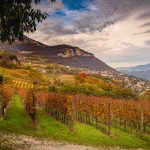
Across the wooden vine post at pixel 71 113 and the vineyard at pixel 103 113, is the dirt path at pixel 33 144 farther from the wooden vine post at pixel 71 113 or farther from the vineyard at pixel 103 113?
the vineyard at pixel 103 113

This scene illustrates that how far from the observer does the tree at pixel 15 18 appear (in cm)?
2012

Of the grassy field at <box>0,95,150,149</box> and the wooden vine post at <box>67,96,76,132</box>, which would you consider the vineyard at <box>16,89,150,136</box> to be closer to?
the wooden vine post at <box>67,96,76,132</box>

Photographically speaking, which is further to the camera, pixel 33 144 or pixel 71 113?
pixel 71 113

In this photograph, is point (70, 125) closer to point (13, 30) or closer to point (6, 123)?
point (6, 123)

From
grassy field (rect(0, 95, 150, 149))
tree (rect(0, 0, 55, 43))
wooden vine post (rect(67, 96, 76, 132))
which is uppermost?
tree (rect(0, 0, 55, 43))

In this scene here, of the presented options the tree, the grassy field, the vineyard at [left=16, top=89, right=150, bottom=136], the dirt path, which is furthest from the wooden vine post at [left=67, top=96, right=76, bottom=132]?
the tree

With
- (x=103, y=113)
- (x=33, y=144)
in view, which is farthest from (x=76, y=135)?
(x=103, y=113)

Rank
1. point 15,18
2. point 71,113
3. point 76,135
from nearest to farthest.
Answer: point 15,18
point 76,135
point 71,113

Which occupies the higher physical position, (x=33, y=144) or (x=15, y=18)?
(x=15, y=18)

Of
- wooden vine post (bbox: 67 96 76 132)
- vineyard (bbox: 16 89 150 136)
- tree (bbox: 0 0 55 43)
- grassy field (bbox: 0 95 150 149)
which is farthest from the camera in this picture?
vineyard (bbox: 16 89 150 136)

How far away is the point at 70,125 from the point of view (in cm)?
3959

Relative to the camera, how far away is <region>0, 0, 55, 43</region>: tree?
20125 mm

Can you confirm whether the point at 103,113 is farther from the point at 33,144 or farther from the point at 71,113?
the point at 33,144

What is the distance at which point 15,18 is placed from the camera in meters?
21.0
